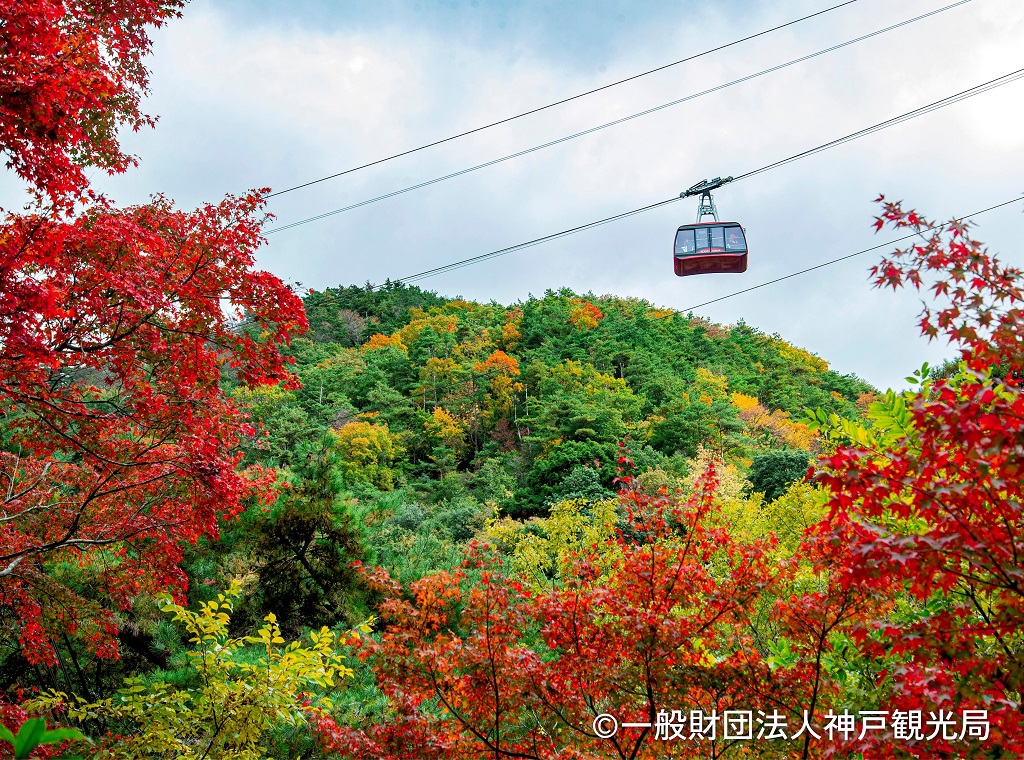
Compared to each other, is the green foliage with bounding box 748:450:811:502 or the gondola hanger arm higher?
the gondola hanger arm

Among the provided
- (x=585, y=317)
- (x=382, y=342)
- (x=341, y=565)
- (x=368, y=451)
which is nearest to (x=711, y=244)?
(x=341, y=565)

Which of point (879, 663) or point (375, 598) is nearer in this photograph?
point (879, 663)

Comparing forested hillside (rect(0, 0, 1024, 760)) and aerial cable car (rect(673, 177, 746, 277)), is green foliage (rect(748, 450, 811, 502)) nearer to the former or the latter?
aerial cable car (rect(673, 177, 746, 277))

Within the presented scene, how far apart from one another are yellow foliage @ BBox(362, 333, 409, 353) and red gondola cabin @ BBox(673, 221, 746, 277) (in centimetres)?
3199

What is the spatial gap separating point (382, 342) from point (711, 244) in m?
36.3

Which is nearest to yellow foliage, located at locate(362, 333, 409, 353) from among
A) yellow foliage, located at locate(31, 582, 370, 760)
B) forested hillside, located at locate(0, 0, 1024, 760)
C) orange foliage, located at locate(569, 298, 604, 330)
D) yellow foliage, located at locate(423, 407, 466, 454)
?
yellow foliage, located at locate(423, 407, 466, 454)

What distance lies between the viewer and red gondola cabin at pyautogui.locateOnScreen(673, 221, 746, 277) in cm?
1197

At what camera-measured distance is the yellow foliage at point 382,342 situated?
44150mm

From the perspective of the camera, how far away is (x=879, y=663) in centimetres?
431

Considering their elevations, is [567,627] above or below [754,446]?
below

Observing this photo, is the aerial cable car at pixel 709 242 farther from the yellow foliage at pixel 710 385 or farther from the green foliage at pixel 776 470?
the yellow foliage at pixel 710 385

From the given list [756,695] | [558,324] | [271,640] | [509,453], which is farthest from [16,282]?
[558,324]

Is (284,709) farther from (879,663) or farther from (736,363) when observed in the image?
(736,363)

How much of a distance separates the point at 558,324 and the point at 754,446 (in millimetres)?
17702
